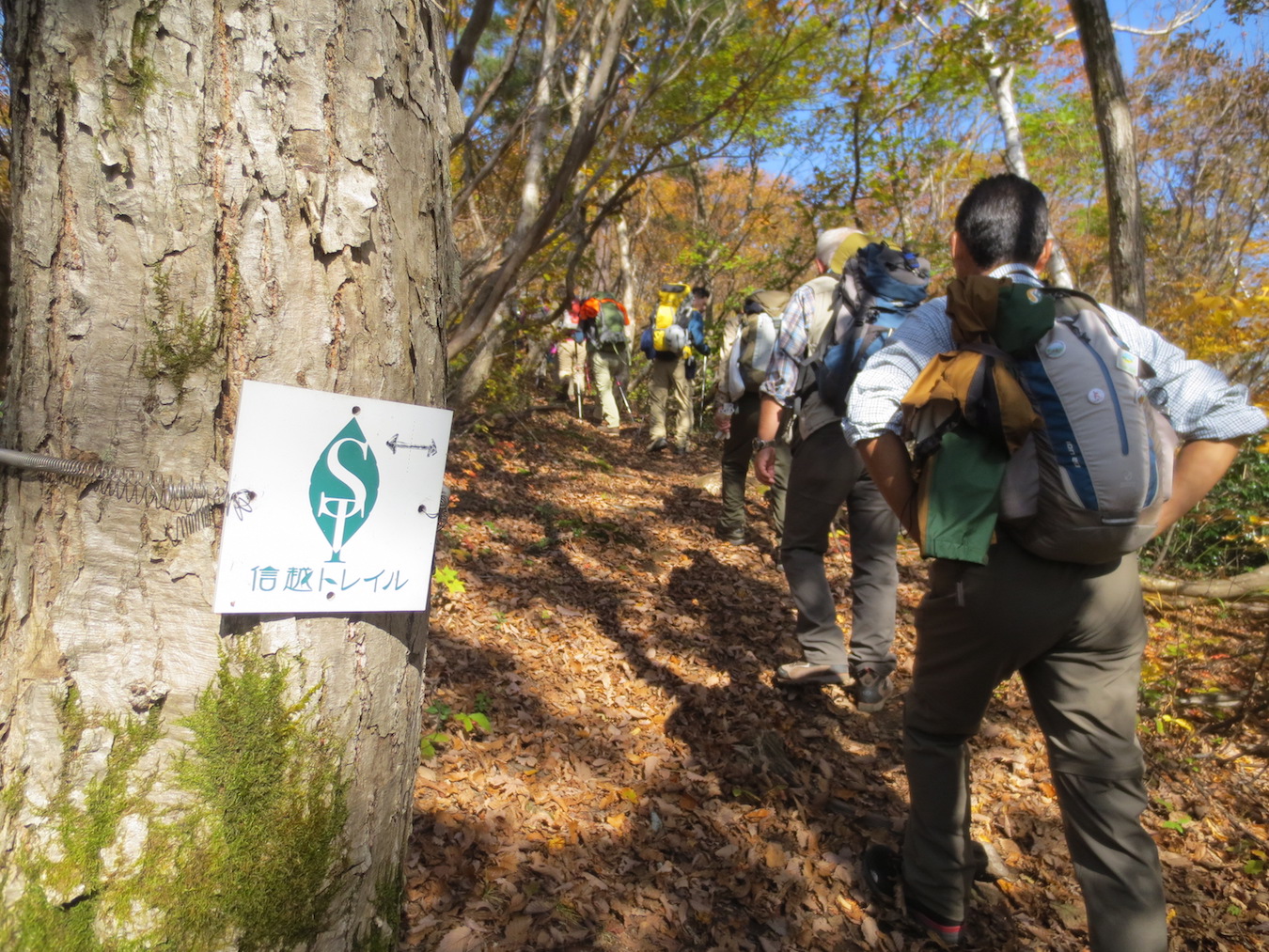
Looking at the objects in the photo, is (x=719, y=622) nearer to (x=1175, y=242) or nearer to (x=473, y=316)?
(x=473, y=316)

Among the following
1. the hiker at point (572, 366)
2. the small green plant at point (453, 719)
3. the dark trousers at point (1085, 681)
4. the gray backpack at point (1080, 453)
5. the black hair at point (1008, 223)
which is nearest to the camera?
the gray backpack at point (1080, 453)

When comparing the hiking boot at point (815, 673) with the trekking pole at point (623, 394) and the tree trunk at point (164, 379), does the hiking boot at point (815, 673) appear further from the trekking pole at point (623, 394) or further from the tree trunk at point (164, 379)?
the trekking pole at point (623, 394)

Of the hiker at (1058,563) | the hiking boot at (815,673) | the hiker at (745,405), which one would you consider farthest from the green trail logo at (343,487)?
the hiker at (745,405)

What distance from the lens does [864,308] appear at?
337 cm

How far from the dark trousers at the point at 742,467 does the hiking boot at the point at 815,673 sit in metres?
2.11

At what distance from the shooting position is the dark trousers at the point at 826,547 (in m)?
3.59

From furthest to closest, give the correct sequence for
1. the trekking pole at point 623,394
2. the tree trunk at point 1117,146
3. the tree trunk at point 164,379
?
the trekking pole at point 623,394 < the tree trunk at point 1117,146 < the tree trunk at point 164,379

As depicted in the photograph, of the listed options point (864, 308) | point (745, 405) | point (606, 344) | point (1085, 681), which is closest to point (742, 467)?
point (745, 405)

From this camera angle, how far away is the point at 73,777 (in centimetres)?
107

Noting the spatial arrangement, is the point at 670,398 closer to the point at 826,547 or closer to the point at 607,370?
the point at 607,370

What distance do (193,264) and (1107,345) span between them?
195 cm

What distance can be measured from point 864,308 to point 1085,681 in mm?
1945

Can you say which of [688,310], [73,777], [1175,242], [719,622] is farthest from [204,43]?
[1175,242]

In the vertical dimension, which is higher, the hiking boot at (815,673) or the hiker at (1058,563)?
the hiker at (1058,563)
